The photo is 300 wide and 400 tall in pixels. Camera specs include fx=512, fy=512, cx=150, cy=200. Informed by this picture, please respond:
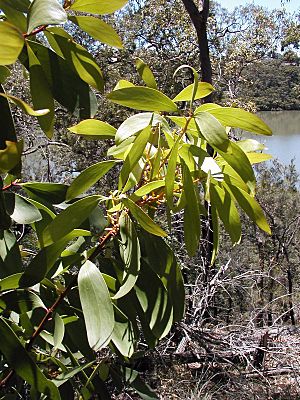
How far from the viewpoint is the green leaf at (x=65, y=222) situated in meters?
0.43

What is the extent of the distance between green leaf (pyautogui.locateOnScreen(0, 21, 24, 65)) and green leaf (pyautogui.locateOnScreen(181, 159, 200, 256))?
0.18 metres

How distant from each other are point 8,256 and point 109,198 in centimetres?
14

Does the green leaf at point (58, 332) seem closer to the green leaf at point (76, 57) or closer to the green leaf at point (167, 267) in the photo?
the green leaf at point (167, 267)

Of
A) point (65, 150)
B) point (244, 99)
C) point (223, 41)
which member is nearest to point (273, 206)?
point (244, 99)

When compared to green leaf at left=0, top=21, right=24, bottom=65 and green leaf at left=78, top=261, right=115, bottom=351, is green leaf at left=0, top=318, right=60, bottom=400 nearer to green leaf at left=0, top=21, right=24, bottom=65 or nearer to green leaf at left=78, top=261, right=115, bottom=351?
green leaf at left=78, top=261, right=115, bottom=351

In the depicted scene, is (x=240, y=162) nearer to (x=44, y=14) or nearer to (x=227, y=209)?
(x=227, y=209)

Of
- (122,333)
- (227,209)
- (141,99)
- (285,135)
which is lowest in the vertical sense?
(285,135)

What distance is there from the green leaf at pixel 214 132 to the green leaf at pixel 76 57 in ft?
0.31

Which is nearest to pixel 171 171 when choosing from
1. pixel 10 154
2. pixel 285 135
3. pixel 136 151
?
pixel 136 151

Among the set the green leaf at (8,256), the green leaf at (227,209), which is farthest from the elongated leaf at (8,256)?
the green leaf at (227,209)

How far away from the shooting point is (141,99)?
1.36ft

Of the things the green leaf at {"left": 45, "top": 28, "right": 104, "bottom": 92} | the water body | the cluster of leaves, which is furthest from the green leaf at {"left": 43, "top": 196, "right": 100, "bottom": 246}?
the water body

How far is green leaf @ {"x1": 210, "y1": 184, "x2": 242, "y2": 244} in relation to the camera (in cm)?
46

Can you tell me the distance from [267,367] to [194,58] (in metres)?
3.36
